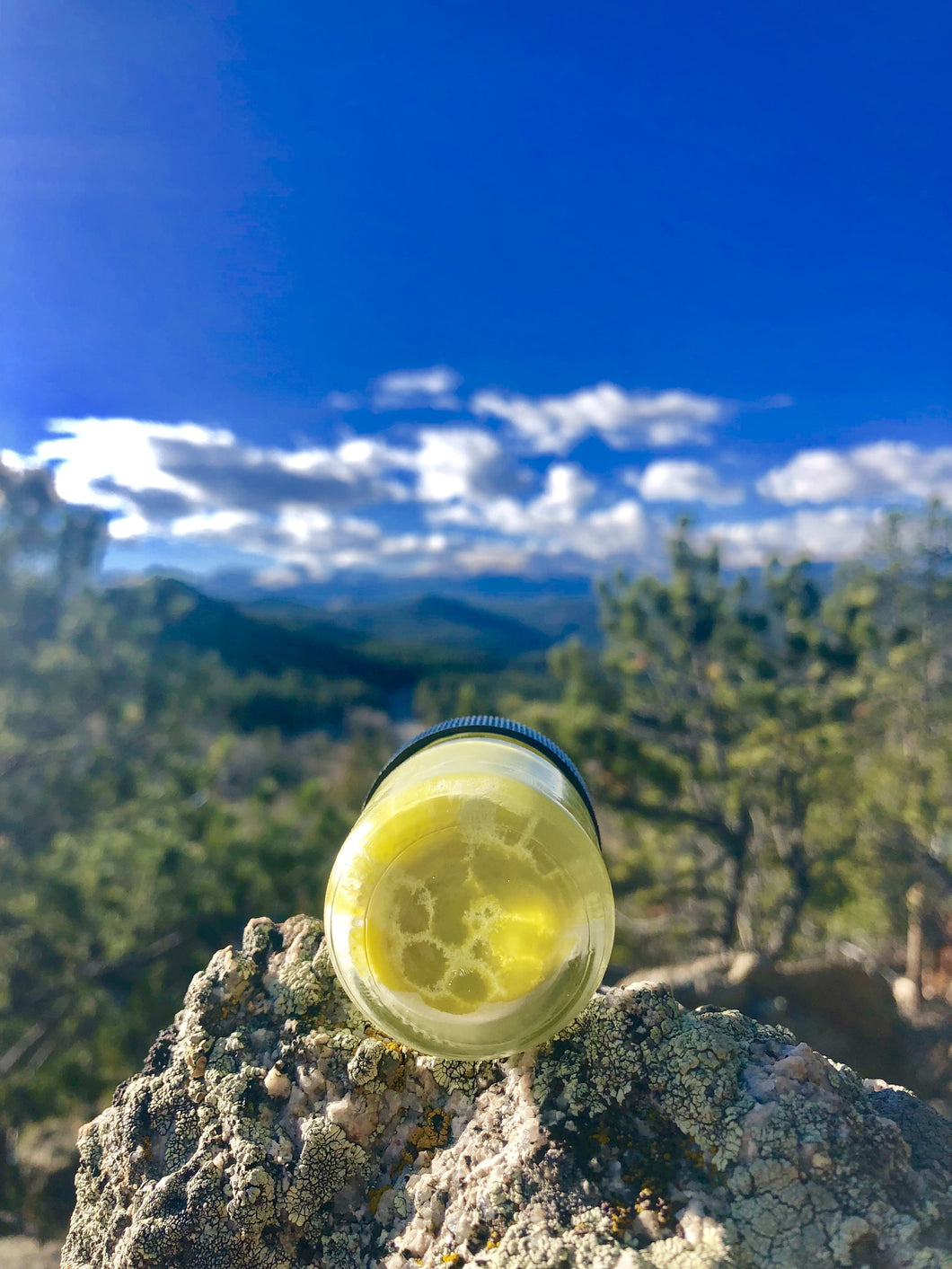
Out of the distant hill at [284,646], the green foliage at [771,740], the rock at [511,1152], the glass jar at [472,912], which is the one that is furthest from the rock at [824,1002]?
the distant hill at [284,646]

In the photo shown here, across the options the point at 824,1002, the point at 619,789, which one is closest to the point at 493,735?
the point at 824,1002

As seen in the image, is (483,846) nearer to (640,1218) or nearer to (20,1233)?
(640,1218)

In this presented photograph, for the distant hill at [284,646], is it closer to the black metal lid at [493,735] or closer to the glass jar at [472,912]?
the black metal lid at [493,735]

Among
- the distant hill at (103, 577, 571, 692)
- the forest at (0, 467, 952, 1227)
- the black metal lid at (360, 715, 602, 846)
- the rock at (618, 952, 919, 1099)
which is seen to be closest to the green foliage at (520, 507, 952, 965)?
the forest at (0, 467, 952, 1227)

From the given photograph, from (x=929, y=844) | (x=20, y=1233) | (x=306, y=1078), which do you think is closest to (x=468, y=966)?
(x=306, y=1078)

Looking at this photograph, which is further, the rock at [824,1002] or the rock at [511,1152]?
the rock at [824,1002]

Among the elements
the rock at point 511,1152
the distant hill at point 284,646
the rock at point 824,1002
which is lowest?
the distant hill at point 284,646

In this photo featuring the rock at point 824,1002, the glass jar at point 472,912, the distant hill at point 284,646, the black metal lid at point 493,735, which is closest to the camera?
the glass jar at point 472,912
